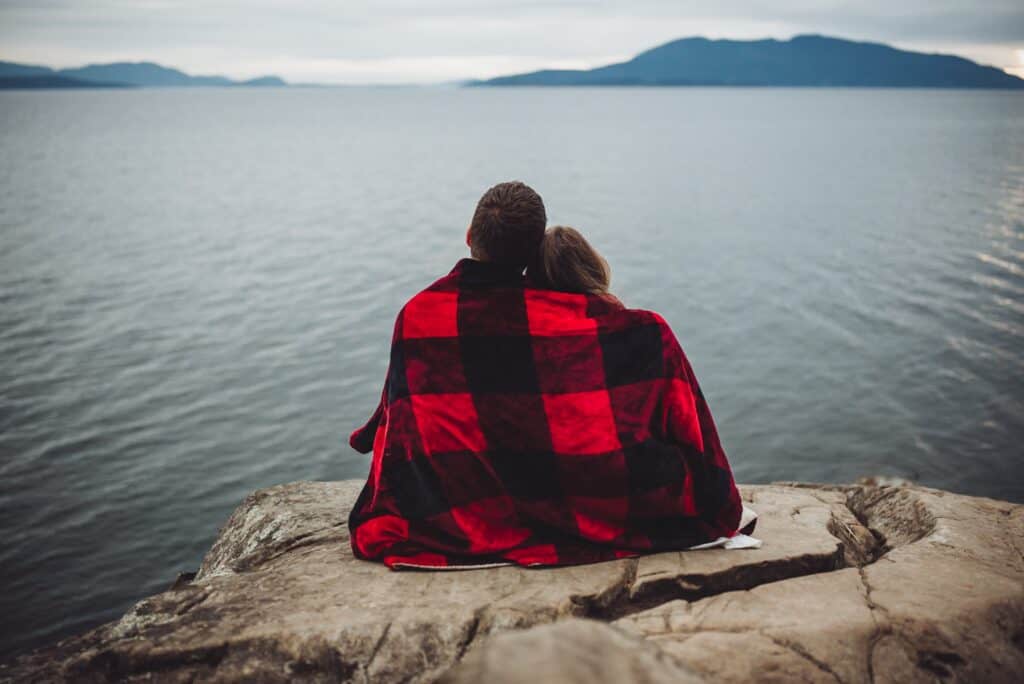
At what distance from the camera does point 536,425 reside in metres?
4.41

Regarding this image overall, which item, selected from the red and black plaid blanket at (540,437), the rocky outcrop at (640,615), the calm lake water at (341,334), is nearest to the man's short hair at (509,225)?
the red and black plaid blanket at (540,437)

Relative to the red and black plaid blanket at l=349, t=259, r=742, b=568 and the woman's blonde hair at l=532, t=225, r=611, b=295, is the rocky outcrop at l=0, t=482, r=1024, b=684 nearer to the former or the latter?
the red and black plaid blanket at l=349, t=259, r=742, b=568

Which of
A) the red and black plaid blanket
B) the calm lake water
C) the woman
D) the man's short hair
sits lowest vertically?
the calm lake water

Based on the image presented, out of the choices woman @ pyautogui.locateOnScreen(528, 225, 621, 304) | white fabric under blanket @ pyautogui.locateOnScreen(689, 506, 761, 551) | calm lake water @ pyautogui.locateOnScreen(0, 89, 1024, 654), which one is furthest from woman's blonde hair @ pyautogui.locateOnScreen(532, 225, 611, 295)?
calm lake water @ pyautogui.locateOnScreen(0, 89, 1024, 654)

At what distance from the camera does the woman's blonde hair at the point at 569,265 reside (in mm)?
4473

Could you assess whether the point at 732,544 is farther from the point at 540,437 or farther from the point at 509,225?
the point at 509,225

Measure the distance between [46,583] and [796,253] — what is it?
73.3 ft

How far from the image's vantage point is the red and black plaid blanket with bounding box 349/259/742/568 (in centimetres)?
438

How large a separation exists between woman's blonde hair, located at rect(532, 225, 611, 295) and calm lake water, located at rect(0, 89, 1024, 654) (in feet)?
22.7

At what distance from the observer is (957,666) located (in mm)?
3291

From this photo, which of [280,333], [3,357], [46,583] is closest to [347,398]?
[280,333]

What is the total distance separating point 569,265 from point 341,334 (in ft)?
43.2

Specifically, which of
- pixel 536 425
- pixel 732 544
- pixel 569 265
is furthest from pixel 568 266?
pixel 732 544

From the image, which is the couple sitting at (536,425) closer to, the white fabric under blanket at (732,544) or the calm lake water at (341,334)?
the white fabric under blanket at (732,544)
